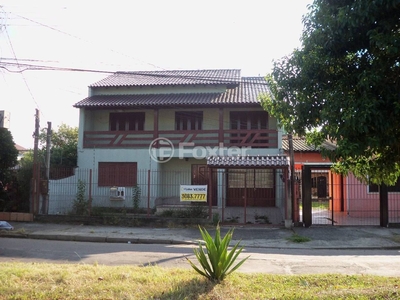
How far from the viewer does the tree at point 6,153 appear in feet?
47.8

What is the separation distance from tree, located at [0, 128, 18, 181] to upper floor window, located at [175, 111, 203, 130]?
25.5ft

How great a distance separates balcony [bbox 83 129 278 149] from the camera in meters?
17.3

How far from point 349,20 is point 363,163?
2.23 m

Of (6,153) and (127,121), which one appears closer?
(6,153)

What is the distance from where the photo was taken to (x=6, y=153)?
1462 cm

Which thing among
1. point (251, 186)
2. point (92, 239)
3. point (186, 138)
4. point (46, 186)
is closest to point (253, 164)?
point (251, 186)

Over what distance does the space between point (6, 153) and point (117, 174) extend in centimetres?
485

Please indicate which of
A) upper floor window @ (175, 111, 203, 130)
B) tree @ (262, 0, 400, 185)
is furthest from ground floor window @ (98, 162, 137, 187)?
tree @ (262, 0, 400, 185)

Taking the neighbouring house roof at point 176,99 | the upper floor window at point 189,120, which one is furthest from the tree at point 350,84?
the upper floor window at point 189,120

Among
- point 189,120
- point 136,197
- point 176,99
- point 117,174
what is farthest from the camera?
point 189,120

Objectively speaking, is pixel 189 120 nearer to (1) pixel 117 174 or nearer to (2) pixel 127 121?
(2) pixel 127 121

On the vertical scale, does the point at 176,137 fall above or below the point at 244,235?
above

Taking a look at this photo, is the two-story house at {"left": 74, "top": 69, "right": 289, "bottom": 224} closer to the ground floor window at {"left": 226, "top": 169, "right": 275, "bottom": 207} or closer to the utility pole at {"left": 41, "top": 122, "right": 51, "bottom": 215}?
the ground floor window at {"left": 226, "top": 169, "right": 275, "bottom": 207}

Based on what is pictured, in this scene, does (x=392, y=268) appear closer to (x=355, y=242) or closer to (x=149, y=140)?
(x=355, y=242)
